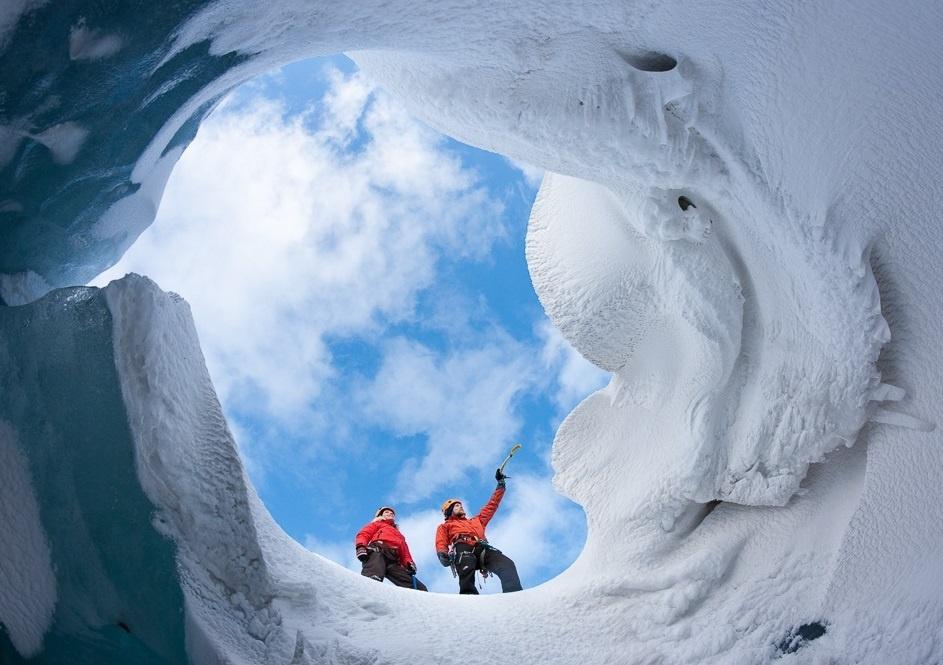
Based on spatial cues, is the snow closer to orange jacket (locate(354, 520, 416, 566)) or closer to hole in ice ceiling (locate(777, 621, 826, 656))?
hole in ice ceiling (locate(777, 621, 826, 656))

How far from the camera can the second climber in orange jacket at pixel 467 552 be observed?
372cm

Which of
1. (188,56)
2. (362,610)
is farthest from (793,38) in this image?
(362,610)

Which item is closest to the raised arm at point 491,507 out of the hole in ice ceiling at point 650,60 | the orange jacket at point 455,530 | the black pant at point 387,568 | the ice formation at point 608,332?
the orange jacket at point 455,530

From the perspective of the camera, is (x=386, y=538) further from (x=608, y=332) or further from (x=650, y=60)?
(x=650, y=60)

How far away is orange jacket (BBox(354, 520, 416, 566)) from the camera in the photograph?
3.60 m

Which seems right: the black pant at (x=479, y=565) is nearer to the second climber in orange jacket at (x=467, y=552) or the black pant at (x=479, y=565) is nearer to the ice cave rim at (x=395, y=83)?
the second climber in orange jacket at (x=467, y=552)

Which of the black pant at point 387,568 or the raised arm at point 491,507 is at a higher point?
the black pant at point 387,568

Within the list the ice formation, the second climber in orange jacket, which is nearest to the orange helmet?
the second climber in orange jacket

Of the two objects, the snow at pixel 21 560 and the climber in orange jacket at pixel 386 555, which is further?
the climber in orange jacket at pixel 386 555

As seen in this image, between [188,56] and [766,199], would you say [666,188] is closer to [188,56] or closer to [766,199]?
[766,199]

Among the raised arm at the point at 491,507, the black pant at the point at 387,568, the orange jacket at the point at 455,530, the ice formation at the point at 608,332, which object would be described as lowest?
the raised arm at the point at 491,507

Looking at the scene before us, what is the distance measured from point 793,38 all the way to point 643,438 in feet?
3.46

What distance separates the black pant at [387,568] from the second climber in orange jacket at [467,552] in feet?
0.87

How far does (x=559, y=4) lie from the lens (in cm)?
138
